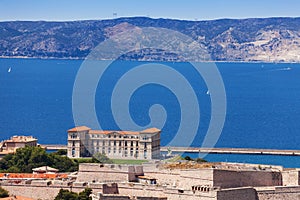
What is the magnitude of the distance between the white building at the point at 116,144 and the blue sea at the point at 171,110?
1084 centimetres

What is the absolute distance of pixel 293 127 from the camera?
88000 mm

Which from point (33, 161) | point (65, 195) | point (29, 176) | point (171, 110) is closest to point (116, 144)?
point (33, 161)

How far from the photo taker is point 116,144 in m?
48.4

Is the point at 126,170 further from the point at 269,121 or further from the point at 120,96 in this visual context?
the point at 120,96

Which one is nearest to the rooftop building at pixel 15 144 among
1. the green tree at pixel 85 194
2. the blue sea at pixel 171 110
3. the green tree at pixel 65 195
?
the blue sea at pixel 171 110

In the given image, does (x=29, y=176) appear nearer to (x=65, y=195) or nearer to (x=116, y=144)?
(x=65, y=195)

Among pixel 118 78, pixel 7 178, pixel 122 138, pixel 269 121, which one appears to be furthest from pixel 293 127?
pixel 118 78

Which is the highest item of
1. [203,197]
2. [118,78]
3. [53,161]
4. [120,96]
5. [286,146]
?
[118,78]

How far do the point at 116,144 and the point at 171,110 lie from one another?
51.4m

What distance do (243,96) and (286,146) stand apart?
58.2 m

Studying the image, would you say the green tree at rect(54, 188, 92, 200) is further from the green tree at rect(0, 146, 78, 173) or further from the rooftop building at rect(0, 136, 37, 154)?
the rooftop building at rect(0, 136, 37, 154)

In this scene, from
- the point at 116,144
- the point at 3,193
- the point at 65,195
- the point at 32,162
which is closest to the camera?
the point at 65,195

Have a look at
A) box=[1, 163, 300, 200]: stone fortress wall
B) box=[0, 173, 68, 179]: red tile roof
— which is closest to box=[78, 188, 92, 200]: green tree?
box=[1, 163, 300, 200]: stone fortress wall

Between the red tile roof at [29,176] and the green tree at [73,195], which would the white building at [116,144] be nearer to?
the red tile roof at [29,176]
